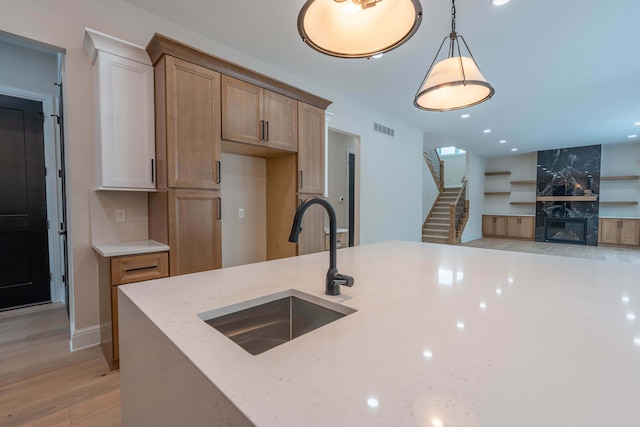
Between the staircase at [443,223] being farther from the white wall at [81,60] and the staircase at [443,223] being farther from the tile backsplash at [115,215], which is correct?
the white wall at [81,60]

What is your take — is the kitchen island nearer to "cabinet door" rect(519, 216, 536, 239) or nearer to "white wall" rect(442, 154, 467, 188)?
"cabinet door" rect(519, 216, 536, 239)

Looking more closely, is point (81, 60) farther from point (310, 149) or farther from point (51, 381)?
point (51, 381)

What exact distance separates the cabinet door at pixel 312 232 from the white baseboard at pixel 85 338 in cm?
199

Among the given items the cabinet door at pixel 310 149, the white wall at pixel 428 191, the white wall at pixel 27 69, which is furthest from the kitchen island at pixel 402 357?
the white wall at pixel 428 191

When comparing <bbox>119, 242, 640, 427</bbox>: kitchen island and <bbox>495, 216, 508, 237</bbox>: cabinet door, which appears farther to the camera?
<bbox>495, 216, 508, 237</bbox>: cabinet door

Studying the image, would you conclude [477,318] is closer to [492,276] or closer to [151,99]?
[492,276]

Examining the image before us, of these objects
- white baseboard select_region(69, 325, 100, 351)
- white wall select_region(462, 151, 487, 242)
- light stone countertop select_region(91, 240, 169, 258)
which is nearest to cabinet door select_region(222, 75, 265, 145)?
light stone countertop select_region(91, 240, 169, 258)

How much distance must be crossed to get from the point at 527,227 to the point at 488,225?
1126 mm

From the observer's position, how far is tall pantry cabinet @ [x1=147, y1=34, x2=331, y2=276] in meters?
2.38

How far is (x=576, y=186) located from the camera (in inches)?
335

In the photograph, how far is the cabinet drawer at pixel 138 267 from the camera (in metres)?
2.16

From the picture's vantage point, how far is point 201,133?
2537mm

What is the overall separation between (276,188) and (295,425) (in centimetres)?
322

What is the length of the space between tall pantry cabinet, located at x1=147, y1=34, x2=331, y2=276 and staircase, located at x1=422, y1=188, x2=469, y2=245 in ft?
21.1
